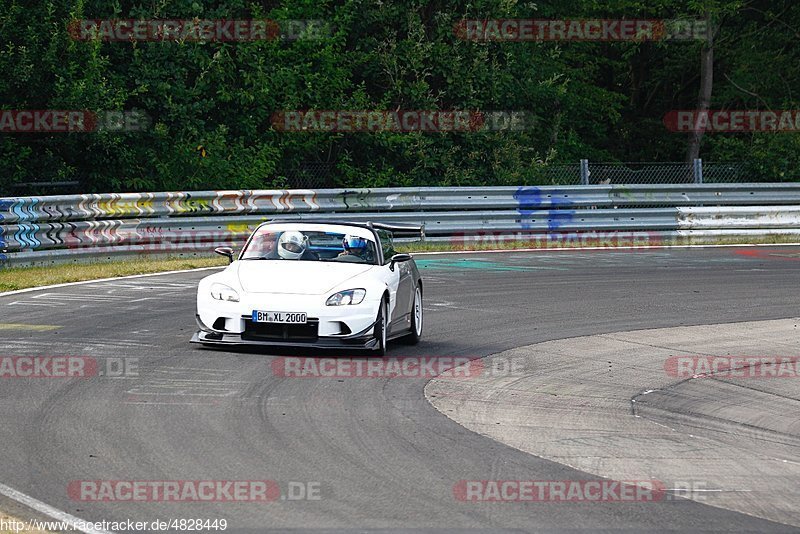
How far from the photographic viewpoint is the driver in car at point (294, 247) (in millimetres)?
13234

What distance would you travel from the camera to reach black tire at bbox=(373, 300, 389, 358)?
12312mm

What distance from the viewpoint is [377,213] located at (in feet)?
79.9

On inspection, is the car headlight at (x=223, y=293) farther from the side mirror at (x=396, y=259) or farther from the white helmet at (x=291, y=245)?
the side mirror at (x=396, y=259)

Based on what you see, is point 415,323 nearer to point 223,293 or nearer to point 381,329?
point 381,329

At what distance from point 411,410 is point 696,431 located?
2128 mm

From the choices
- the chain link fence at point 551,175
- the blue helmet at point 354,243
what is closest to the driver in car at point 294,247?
the blue helmet at point 354,243

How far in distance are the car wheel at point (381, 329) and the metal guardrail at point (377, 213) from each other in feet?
27.8

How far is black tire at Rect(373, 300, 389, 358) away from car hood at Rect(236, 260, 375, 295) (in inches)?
18.0

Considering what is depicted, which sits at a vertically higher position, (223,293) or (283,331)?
(223,293)

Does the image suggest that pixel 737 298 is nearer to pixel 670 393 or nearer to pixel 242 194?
pixel 670 393

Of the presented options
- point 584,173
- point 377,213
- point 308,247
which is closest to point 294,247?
point 308,247

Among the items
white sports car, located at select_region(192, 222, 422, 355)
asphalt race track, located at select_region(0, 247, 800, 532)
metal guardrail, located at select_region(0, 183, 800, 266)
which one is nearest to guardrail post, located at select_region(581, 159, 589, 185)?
metal guardrail, located at select_region(0, 183, 800, 266)

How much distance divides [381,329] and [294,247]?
157 cm

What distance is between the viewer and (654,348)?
13695 millimetres
